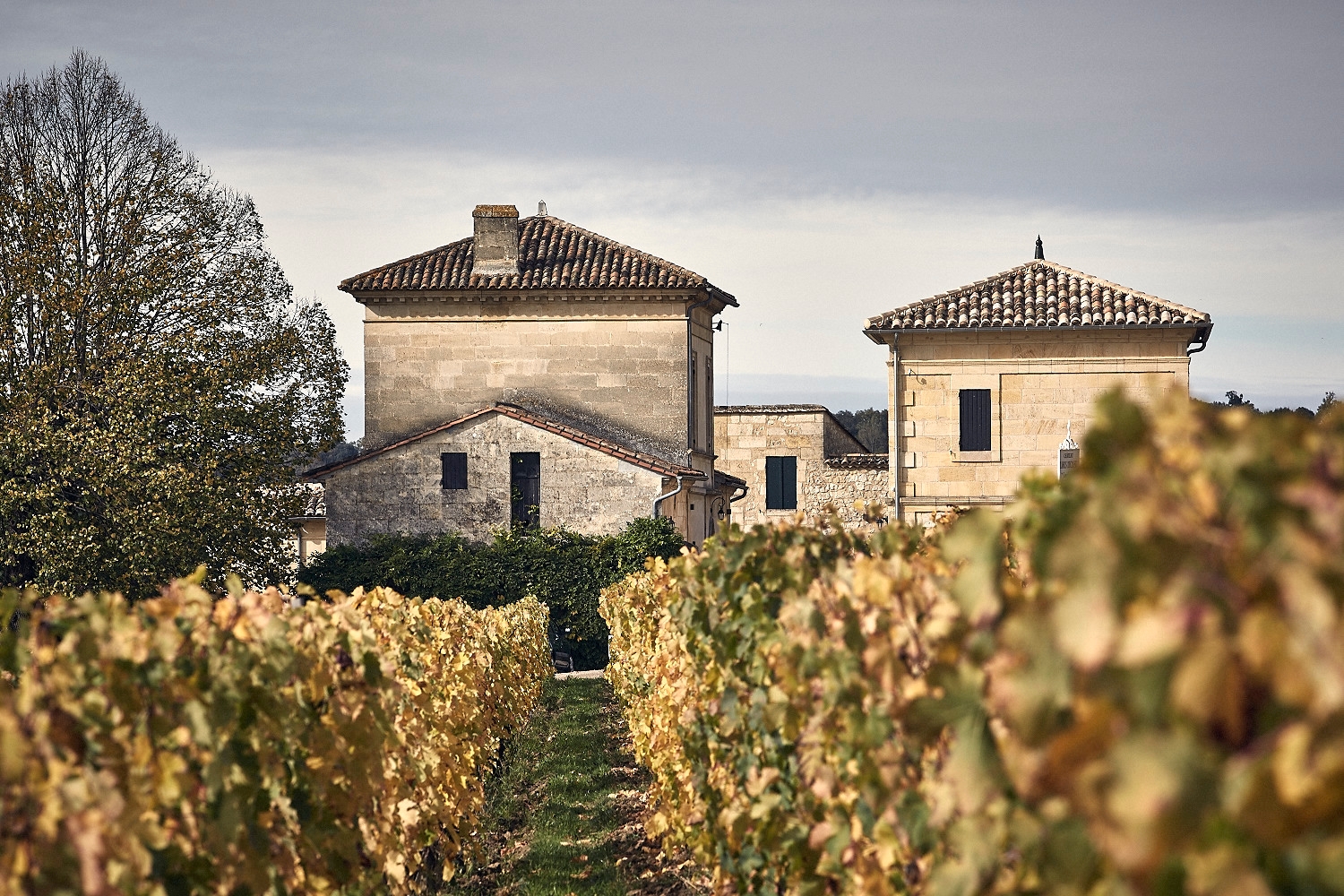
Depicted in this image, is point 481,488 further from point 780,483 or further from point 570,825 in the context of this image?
point 780,483

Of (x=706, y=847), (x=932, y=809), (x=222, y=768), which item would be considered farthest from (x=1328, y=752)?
(x=706, y=847)

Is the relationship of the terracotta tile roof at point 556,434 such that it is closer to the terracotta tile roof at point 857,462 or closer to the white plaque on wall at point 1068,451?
the white plaque on wall at point 1068,451

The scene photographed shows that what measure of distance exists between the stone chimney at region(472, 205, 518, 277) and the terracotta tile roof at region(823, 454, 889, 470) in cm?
1568

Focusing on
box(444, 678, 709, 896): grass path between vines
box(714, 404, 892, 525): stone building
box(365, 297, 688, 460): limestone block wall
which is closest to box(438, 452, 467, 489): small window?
box(365, 297, 688, 460): limestone block wall

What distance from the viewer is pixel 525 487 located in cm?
2570

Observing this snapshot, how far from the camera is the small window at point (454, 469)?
25.5 metres

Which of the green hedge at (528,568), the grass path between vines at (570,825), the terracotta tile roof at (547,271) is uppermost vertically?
the terracotta tile roof at (547,271)

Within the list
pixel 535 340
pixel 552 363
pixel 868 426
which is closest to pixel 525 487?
pixel 552 363

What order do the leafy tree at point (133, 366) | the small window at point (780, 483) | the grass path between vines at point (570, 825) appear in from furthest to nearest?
the small window at point (780, 483) → the leafy tree at point (133, 366) → the grass path between vines at point (570, 825)

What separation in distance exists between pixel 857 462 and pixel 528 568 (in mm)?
18462

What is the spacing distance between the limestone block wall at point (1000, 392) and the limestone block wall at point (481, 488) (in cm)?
492

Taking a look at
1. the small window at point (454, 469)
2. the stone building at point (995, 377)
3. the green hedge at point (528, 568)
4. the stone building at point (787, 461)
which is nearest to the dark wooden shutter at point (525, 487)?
the green hedge at point (528, 568)

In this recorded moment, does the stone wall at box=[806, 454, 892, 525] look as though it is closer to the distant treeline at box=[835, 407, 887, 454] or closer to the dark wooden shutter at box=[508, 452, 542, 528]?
the dark wooden shutter at box=[508, 452, 542, 528]

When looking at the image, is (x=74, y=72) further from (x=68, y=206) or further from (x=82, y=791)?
(x=82, y=791)
